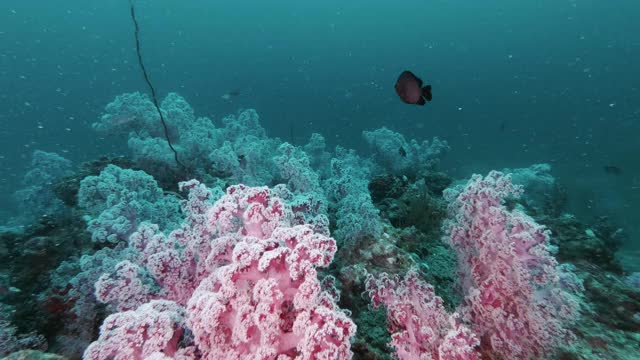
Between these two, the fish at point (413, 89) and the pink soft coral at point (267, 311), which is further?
the fish at point (413, 89)

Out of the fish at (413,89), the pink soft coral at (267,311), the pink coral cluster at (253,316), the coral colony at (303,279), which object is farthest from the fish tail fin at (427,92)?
the pink soft coral at (267,311)

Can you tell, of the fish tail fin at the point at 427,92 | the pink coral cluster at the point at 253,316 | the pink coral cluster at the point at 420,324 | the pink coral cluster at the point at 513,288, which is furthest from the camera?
the fish tail fin at the point at 427,92

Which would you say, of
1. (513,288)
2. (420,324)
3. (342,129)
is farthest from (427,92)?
(342,129)

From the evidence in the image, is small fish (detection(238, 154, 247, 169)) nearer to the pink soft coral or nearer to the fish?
the fish

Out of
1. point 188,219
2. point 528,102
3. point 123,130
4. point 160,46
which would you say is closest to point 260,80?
point 160,46

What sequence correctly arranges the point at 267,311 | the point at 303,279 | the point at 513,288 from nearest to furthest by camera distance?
the point at 267,311 < the point at 303,279 < the point at 513,288

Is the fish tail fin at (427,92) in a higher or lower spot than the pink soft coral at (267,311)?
higher

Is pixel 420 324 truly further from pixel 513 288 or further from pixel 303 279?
pixel 303 279

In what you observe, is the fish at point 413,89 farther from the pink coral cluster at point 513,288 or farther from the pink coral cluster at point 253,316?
the pink coral cluster at point 253,316

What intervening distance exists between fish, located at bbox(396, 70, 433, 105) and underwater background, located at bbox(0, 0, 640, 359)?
1.26 metres

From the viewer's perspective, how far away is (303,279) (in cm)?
215

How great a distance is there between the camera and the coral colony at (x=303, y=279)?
2.04 metres

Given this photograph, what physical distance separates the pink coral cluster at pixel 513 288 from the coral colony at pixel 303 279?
12mm

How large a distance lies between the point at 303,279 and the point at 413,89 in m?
3.00
